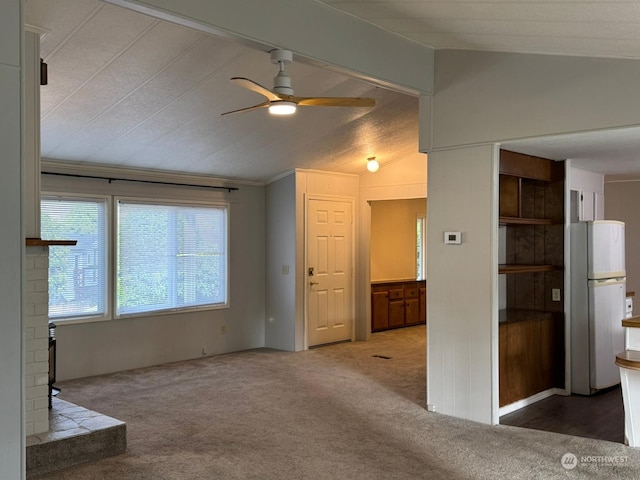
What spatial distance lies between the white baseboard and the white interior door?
3.29 m

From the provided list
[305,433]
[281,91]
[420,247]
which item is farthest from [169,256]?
[420,247]

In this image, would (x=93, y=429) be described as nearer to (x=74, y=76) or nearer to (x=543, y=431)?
(x=74, y=76)

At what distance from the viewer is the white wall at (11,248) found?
2.44 m

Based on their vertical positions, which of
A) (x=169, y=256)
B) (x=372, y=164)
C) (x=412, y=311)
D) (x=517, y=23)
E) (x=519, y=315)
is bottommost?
(x=412, y=311)

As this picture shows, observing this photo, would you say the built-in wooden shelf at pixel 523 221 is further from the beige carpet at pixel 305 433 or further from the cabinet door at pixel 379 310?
the cabinet door at pixel 379 310

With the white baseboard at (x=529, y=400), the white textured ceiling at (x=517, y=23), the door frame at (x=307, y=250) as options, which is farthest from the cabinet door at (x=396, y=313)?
the white textured ceiling at (x=517, y=23)

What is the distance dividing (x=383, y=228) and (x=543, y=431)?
20.9 feet

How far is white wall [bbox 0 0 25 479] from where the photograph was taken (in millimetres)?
2441

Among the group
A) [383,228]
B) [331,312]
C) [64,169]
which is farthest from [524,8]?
[383,228]

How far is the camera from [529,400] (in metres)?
5.24

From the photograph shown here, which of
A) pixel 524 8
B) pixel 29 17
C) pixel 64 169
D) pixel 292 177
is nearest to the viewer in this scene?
pixel 524 8

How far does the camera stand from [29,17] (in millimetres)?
3631
